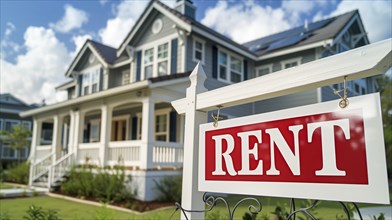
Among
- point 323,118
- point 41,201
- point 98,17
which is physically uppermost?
point 98,17

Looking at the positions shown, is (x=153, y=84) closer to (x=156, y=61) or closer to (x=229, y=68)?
(x=156, y=61)

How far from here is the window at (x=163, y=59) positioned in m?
12.1

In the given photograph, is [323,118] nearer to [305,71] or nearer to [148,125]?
[305,71]

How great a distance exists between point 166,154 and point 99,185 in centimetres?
220

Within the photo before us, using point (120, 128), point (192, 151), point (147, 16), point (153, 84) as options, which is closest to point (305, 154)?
point (192, 151)

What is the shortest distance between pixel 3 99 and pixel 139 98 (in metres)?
24.2

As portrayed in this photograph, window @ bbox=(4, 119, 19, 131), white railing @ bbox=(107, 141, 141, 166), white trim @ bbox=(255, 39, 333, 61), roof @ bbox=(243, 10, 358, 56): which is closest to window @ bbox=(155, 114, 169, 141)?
white railing @ bbox=(107, 141, 141, 166)

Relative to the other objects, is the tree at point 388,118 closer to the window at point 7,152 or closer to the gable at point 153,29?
the gable at point 153,29

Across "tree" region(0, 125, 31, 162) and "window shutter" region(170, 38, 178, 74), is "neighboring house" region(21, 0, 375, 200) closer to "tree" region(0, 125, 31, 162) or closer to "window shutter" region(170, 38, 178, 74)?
"window shutter" region(170, 38, 178, 74)

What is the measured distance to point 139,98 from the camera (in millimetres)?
9289

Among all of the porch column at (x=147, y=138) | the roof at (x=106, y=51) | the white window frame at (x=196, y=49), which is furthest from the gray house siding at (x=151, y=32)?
the porch column at (x=147, y=138)

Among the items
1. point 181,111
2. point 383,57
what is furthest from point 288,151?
point 181,111

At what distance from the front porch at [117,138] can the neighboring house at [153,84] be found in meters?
0.03

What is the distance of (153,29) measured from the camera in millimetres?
12938
